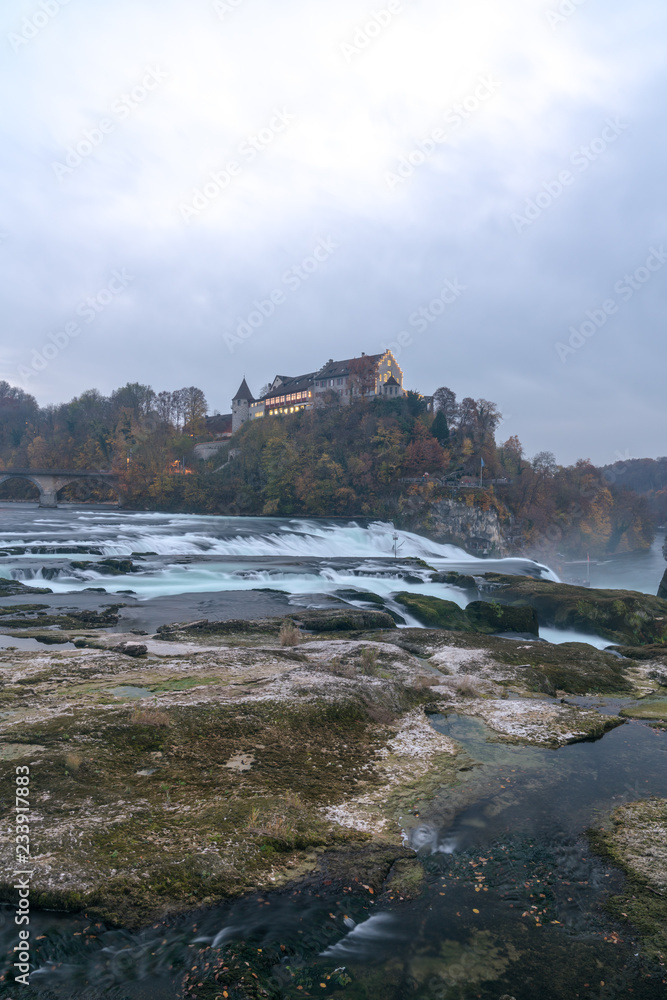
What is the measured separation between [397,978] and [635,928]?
2085 mm

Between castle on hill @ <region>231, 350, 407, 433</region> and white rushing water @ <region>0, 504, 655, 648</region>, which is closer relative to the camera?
white rushing water @ <region>0, 504, 655, 648</region>

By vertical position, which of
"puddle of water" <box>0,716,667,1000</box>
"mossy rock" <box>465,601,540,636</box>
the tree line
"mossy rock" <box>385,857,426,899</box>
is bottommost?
"mossy rock" <box>465,601,540,636</box>

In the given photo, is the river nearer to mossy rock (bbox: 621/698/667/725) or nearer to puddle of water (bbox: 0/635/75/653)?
mossy rock (bbox: 621/698/667/725)

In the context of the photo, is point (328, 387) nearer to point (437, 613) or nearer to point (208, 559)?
point (208, 559)


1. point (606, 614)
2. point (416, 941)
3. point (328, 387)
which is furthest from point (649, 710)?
point (328, 387)

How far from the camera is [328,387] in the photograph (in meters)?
107

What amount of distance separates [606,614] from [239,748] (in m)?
17.9

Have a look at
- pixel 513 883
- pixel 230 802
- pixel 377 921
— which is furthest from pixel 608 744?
pixel 230 802

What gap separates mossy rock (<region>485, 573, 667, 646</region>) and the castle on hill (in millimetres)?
73218

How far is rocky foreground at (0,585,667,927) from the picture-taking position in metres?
4.80

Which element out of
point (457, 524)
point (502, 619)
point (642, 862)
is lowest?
point (502, 619)

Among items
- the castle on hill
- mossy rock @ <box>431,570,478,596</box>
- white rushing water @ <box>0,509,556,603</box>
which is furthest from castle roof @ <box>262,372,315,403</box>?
mossy rock @ <box>431,570,478,596</box>

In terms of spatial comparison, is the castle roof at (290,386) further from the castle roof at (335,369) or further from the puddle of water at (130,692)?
the puddle of water at (130,692)

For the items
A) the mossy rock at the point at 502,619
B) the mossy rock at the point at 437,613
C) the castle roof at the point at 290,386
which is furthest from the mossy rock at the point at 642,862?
the castle roof at the point at 290,386
